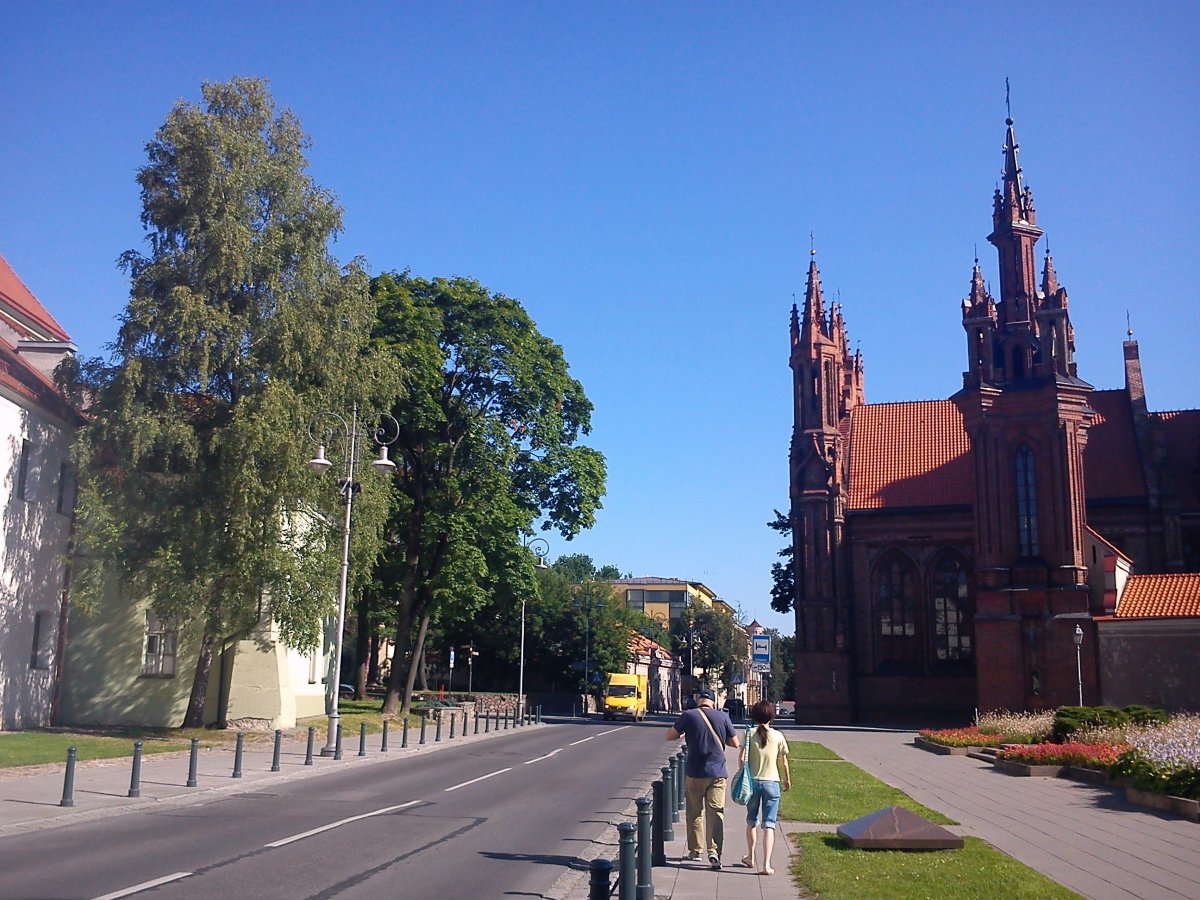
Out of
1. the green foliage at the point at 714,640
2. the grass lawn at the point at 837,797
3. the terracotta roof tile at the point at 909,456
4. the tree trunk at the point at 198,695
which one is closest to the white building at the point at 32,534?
the tree trunk at the point at 198,695

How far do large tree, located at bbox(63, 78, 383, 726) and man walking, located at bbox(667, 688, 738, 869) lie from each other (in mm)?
17724

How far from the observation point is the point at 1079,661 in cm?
4372

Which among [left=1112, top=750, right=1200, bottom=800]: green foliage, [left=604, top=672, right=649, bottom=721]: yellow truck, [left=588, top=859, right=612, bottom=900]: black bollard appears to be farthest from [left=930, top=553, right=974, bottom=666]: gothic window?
[left=588, top=859, right=612, bottom=900]: black bollard

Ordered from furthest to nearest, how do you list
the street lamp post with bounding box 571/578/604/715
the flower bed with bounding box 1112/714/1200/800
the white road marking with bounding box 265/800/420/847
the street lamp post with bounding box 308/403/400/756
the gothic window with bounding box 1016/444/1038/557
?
the street lamp post with bounding box 571/578/604/715 < the gothic window with bounding box 1016/444/1038/557 < the street lamp post with bounding box 308/403/400/756 < the flower bed with bounding box 1112/714/1200/800 < the white road marking with bounding box 265/800/420/847

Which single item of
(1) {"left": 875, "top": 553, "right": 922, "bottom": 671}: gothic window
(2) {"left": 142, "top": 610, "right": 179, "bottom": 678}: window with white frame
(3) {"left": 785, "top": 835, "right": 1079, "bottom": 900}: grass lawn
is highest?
(1) {"left": 875, "top": 553, "right": 922, "bottom": 671}: gothic window

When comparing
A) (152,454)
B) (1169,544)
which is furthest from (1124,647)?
(152,454)

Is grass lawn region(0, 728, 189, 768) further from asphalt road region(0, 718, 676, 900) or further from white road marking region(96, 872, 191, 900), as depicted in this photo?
white road marking region(96, 872, 191, 900)

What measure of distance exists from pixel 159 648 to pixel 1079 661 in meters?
34.8

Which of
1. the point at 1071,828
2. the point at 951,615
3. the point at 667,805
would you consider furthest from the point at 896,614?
the point at 667,805

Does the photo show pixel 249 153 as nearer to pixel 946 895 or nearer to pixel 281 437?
pixel 281 437

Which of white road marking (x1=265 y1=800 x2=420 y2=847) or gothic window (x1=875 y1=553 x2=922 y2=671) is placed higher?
gothic window (x1=875 y1=553 x2=922 y2=671)

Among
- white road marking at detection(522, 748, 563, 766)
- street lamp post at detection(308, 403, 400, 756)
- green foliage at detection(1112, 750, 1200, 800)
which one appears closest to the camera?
green foliage at detection(1112, 750, 1200, 800)

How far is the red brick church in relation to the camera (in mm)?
45594

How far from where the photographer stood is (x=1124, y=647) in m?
43.3
